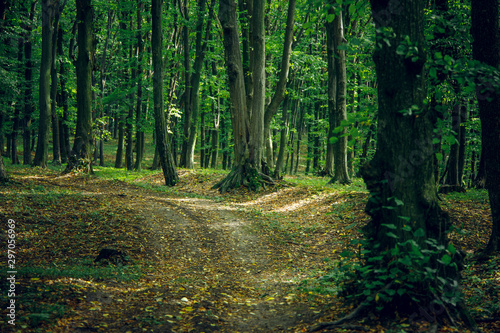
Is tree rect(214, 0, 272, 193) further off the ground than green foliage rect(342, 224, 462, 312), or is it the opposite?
tree rect(214, 0, 272, 193)

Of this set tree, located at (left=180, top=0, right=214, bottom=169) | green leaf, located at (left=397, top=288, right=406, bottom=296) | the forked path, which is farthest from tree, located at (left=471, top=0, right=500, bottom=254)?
tree, located at (left=180, top=0, right=214, bottom=169)

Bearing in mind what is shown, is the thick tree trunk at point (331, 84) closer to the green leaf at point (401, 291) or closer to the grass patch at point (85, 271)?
the grass patch at point (85, 271)

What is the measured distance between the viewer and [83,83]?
1673 centimetres

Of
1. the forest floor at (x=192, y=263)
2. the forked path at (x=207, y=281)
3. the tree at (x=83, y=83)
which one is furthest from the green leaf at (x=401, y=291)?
the tree at (x=83, y=83)

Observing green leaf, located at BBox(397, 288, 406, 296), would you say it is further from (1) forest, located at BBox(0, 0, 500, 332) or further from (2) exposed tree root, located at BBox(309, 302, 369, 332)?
(2) exposed tree root, located at BBox(309, 302, 369, 332)

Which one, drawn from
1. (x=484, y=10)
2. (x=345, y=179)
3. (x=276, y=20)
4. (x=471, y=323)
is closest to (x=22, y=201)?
(x=471, y=323)

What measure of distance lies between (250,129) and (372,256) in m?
11.7

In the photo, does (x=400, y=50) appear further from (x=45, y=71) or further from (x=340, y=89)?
(x=45, y=71)

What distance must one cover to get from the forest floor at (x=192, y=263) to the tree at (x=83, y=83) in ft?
14.2

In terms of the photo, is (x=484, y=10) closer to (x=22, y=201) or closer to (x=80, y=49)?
(x=22, y=201)

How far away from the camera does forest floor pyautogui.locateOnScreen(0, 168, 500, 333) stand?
4340 millimetres

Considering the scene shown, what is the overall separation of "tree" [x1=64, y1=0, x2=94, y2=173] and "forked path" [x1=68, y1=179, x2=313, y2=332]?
7.36 metres

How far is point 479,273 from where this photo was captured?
5.87 meters

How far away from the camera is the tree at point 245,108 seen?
15.0 meters
